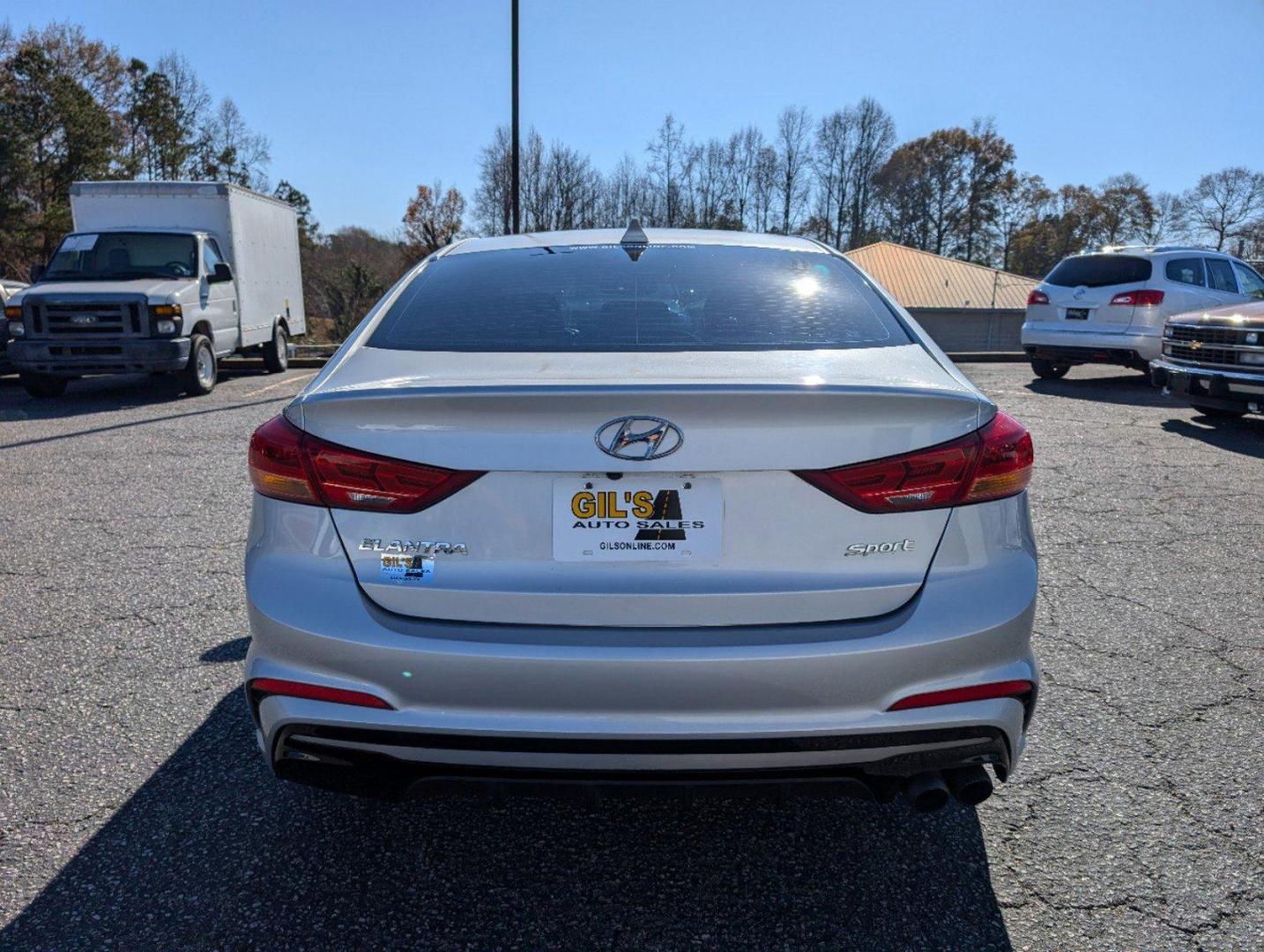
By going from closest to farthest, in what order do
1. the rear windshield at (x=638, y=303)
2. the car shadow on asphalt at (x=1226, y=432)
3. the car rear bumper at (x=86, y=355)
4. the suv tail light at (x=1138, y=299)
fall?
1. the rear windshield at (x=638, y=303)
2. the car shadow on asphalt at (x=1226, y=432)
3. the car rear bumper at (x=86, y=355)
4. the suv tail light at (x=1138, y=299)

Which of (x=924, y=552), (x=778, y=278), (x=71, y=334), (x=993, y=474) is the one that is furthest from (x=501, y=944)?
(x=71, y=334)

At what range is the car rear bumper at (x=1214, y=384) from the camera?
9.13 m

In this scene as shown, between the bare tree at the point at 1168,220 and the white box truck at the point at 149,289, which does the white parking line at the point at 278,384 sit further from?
the bare tree at the point at 1168,220

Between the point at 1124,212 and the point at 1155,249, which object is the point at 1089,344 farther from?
the point at 1124,212

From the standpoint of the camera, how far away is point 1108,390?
13.6 metres

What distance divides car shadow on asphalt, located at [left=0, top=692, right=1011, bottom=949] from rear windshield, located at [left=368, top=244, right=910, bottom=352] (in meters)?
1.14

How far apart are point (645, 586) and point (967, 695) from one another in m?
0.73

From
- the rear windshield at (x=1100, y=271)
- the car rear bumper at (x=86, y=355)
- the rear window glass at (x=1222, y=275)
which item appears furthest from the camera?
the rear window glass at (x=1222, y=275)

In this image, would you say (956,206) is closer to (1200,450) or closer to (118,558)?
(1200,450)

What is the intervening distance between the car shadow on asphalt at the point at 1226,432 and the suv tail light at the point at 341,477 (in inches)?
342

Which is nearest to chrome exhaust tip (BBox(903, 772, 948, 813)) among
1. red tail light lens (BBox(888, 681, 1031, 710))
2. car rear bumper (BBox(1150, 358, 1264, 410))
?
red tail light lens (BBox(888, 681, 1031, 710))

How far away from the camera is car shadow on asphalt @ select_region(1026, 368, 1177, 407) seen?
12.4 m

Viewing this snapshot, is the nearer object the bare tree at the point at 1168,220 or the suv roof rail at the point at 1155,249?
the suv roof rail at the point at 1155,249

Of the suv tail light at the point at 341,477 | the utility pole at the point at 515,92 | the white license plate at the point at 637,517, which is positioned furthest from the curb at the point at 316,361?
the white license plate at the point at 637,517
